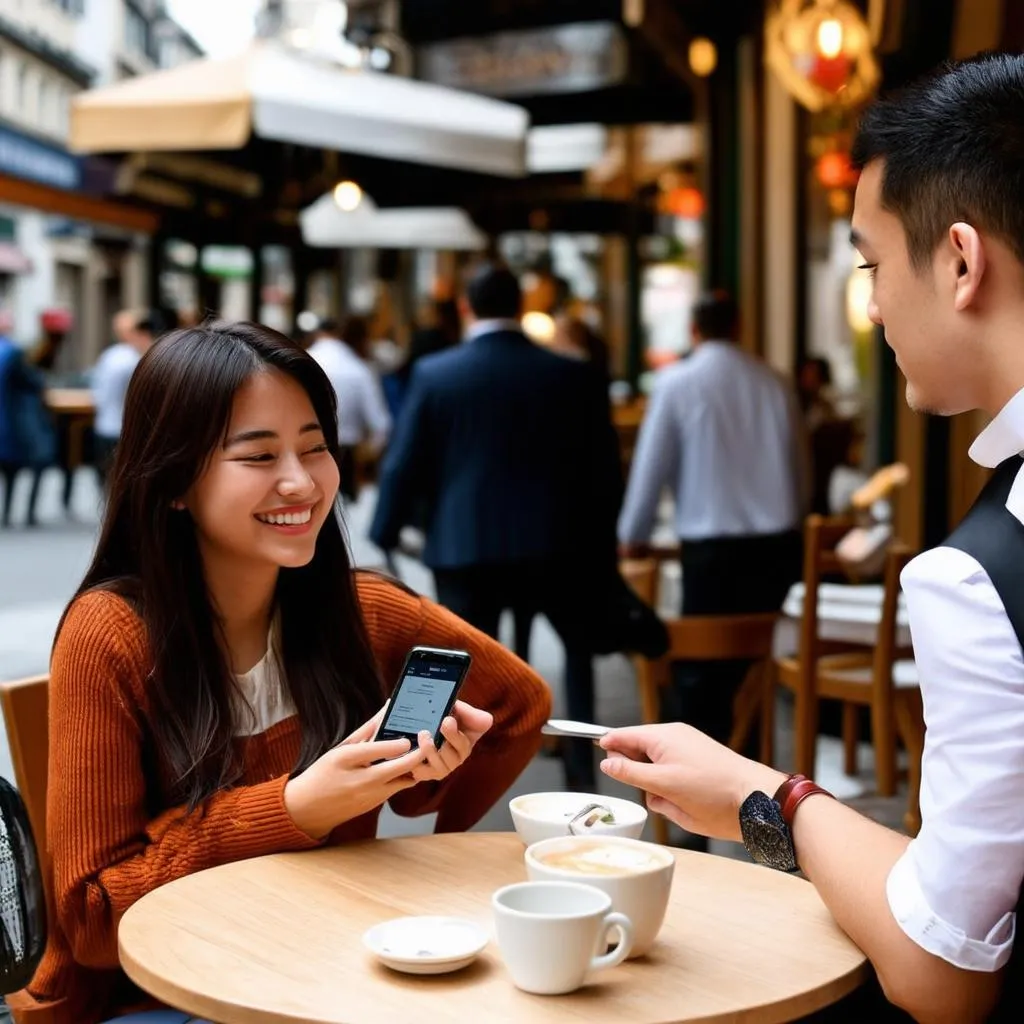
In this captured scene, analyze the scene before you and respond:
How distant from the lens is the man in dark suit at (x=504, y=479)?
5930 mm

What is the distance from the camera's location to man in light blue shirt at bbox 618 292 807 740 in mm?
6770

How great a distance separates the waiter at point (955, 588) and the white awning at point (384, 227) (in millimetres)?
12008

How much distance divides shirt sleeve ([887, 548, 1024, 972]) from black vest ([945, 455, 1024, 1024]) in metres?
0.01

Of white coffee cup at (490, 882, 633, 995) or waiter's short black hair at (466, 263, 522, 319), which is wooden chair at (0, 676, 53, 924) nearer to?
white coffee cup at (490, 882, 633, 995)

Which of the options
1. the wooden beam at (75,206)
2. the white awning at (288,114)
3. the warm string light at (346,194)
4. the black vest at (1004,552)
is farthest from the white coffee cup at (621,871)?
the wooden beam at (75,206)

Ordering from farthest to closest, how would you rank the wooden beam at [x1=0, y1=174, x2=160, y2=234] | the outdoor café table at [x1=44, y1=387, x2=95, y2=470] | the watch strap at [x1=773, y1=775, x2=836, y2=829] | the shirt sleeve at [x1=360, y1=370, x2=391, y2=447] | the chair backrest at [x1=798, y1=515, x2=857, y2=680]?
1. the outdoor café table at [x1=44, y1=387, x2=95, y2=470]
2. the wooden beam at [x1=0, y1=174, x2=160, y2=234]
3. the shirt sleeve at [x1=360, y1=370, x2=391, y2=447]
4. the chair backrest at [x1=798, y1=515, x2=857, y2=680]
5. the watch strap at [x1=773, y1=775, x2=836, y2=829]

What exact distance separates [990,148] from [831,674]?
14.1ft

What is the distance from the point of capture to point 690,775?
1.96m

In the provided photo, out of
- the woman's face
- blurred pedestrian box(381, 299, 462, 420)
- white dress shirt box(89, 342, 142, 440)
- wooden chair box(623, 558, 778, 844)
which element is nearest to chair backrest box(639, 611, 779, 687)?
wooden chair box(623, 558, 778, 844)

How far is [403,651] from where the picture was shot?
109 inches

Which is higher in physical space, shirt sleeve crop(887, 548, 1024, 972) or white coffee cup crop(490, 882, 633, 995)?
shirt sleeve crop(887, 548, 1024, 972)

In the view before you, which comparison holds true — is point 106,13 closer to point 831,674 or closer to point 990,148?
point 831,674

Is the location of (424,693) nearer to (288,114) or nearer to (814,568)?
(814,568)

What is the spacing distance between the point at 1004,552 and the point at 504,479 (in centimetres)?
438
